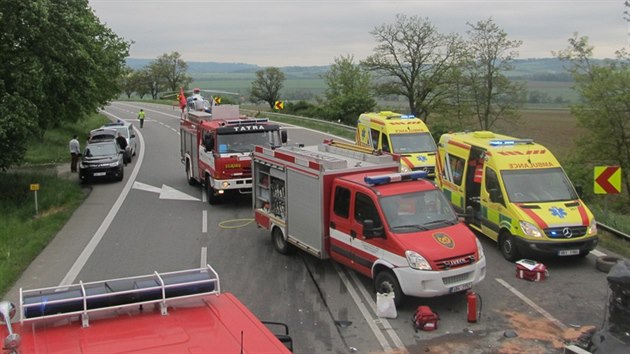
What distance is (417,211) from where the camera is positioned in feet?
36.1

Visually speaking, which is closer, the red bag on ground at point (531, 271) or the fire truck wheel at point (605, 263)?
the red bag on ground at point (531, 271)

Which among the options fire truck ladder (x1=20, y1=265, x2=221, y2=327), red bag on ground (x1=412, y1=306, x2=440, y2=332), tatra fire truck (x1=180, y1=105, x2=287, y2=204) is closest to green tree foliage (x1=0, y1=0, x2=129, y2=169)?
tatra fire truck (x1=180, y1=105, x2=287, y2=204)

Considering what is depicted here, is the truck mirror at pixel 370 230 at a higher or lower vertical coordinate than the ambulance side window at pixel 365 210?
lower

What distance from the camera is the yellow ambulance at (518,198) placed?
12.5m

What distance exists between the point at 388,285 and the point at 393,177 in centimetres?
207

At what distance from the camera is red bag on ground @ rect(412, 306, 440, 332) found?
9.49 metres

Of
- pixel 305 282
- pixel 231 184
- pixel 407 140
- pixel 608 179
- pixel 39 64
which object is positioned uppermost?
pixel 39 64

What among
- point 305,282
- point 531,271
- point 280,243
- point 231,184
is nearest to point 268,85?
point 231,184

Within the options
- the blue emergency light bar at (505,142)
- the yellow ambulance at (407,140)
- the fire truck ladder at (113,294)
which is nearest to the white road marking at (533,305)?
the blue emergency light bar at (505,142)

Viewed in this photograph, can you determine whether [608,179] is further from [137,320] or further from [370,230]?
[137,320]

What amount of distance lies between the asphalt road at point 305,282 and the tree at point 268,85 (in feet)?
230

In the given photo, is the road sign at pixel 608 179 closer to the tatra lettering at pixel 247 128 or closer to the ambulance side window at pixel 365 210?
the ambulance side window at pixel 365 210

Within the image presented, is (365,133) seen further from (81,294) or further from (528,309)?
(81,294)

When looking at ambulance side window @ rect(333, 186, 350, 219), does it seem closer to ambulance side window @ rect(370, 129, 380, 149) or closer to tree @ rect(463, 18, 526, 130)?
ambulance side window @ rect(370, 129, 380, 149)
